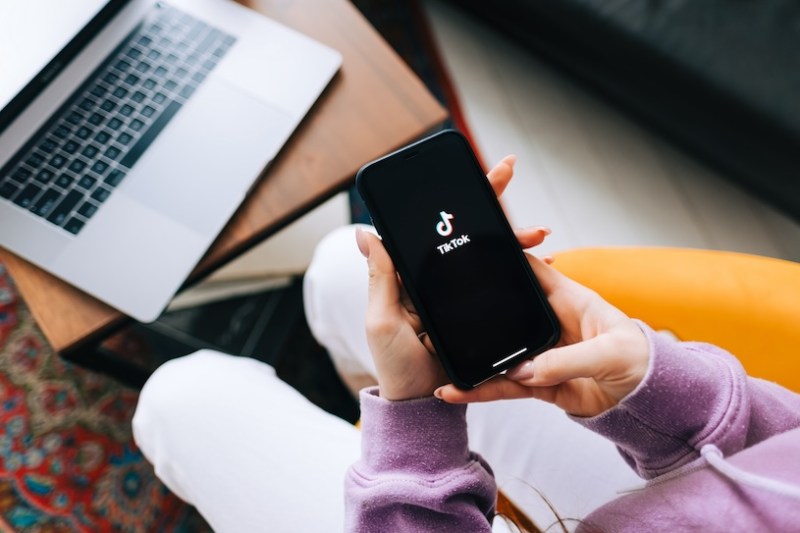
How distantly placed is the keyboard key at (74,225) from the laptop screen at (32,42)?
119 mm

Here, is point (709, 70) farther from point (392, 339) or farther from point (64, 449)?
point (64, 449)

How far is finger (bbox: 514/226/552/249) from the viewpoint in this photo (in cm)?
59

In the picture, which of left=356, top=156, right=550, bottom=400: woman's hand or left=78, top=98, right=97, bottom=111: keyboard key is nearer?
left=356, top=156, right=550, bottom=400: woman's hand

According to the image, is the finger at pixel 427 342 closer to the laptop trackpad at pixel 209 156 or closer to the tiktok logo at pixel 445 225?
the tiktok logo at pixel 445 225

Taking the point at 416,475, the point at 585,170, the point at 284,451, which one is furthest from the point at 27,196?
the point at 585,170

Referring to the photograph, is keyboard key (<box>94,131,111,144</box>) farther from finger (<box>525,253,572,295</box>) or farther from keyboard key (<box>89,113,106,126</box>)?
finger (<box>525,253,572,295</box>)

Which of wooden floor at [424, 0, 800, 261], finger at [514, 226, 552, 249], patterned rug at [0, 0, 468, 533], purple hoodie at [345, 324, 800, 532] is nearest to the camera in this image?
purple hoodie at [345, 324, 800, 532]

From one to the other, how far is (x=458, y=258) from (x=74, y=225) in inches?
15.7

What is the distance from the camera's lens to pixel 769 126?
35.9 inches

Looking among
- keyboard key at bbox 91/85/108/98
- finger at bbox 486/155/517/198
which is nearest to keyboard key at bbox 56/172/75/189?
keyboard key at bbox 91/85/108/98

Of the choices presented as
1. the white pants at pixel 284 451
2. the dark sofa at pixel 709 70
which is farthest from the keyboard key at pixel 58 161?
the dark sofa at pixel 709 70

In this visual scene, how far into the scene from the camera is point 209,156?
0.67 meters

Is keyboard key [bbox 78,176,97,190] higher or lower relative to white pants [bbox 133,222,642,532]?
higher

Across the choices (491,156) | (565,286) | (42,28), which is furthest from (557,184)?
(42,28)
